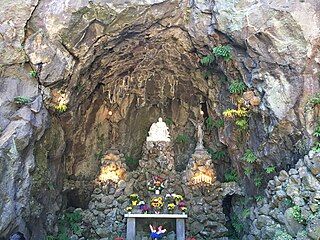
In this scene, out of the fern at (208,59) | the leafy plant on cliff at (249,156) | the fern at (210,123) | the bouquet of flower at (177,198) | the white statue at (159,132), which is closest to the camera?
the leafy plant on cliff at (249,156)

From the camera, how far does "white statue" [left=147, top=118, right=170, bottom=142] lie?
11.6 meters

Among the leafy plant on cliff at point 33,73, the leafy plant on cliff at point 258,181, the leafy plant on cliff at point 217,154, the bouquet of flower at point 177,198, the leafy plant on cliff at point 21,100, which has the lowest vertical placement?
the bouquet of flower at point 177,198

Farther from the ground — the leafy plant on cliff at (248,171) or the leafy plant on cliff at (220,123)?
the leafy plant on cliff at (220,123)

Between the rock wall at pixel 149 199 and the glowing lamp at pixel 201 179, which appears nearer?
the rock wall at pixel 149 199

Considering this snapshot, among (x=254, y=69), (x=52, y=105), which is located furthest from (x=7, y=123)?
(x=254, y=69)

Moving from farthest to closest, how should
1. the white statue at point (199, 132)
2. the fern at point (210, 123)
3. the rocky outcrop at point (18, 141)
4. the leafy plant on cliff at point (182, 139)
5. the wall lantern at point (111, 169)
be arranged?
1. the leafy plant on cliff at point (182, 139)
2. the white statue at point (199, 132)
3. the fern at point (210, 123)
4. the wall lantern at point (111, 169)
5. the rocky outcrop at point (18, 141)

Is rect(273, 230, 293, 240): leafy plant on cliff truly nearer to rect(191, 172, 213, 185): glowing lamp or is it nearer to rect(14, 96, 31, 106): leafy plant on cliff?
rect(191, 172, 213, 185): glowing lamp

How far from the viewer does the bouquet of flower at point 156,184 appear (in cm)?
1051

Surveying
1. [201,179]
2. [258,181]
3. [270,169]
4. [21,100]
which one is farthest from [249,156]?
[21,100]

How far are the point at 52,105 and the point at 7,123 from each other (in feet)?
4.91

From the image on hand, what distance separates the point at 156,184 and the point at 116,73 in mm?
4232

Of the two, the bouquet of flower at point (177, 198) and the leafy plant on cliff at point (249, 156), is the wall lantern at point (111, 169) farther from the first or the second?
the leafy plant on cliff at point (249, 156)

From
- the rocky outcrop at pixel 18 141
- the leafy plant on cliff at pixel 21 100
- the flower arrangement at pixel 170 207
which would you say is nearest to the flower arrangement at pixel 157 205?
the flower arrangement at pixel 170 207

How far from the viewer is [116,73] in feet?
36.7
